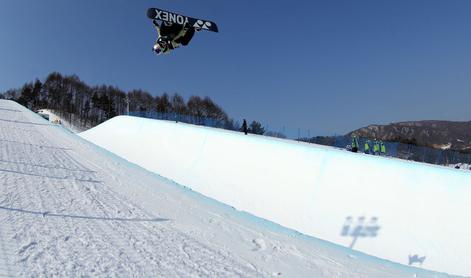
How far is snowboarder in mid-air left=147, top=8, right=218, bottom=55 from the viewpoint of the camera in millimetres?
11328

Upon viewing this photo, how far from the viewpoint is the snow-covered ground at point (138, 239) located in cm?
488

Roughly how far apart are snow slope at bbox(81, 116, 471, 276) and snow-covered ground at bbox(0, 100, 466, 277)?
1.11ft

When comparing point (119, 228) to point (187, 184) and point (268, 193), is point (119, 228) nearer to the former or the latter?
point (268, 193)

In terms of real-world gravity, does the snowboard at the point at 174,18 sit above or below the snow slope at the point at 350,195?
above

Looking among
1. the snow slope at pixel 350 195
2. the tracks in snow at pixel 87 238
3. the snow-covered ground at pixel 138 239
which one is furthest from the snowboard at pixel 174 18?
the tracks in snow at pixel 87 238

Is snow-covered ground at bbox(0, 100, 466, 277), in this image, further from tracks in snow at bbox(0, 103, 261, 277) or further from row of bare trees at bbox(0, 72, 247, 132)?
row of bare trees at bbox(0, 72, 247, 132)

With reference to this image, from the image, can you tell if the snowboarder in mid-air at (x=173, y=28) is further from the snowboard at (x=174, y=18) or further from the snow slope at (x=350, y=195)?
the snow slope at (x=350, y=195)

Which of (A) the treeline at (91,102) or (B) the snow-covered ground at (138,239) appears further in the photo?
(A) the treeline at (91,102)

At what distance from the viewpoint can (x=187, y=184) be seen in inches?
485

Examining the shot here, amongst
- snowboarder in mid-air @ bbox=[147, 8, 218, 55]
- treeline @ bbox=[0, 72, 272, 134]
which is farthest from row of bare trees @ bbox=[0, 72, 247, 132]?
snowboarder in mid-air @ bbox=[147, 8, 218, 55]

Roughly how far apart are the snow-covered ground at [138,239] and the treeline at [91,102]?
82.6 metres

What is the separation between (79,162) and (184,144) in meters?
3.98

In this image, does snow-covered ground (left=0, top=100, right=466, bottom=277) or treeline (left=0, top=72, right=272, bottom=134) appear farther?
treeline (left=0, top=72, right=272, bottom=134)

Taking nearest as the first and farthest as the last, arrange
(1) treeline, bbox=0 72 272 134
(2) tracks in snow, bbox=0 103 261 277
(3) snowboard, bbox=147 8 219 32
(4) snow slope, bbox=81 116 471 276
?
(2) tracks in snow, bbox=0 103 261 277
(4) snow slope, bbox=81 116 471 276
(3) snowboard, bbox=147 8 219 32
(1) treeline, bbox=0 72 272 134
